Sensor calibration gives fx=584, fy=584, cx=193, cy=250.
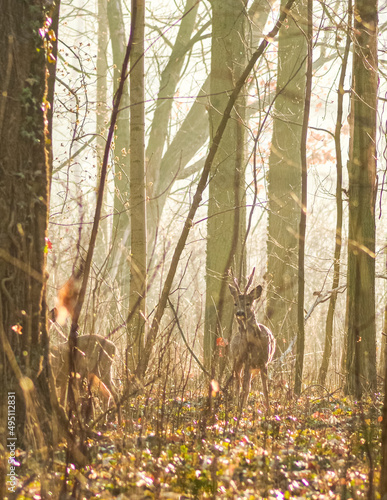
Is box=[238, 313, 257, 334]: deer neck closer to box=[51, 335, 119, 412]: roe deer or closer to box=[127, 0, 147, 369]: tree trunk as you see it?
box=[127, 0, 147, 369]: tree trunk

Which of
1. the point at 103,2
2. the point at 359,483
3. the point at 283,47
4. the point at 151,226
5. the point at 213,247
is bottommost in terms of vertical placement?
the point at 359,483

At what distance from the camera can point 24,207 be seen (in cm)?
395

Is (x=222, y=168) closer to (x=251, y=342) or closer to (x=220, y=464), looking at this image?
(x=251, y=342)

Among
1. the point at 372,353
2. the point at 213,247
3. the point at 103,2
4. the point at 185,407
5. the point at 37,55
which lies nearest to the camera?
the point at 37,55

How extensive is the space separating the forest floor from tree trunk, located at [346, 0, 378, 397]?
8.04 ft

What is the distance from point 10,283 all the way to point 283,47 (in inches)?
366

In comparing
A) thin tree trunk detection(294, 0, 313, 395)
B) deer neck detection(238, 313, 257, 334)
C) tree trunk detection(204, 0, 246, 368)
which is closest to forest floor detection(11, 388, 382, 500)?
thin tree trunk detection(294, 0, 313, 395)

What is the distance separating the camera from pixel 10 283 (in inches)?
152

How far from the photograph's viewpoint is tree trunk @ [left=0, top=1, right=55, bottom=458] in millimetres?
3855

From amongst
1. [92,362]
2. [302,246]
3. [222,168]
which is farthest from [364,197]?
[92,362]

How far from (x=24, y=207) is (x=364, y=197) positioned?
5.01 metres

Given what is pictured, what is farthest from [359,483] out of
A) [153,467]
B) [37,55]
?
[37,55]

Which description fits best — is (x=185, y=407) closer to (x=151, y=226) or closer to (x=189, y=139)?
(x=151, y=226)

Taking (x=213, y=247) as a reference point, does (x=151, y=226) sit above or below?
above
